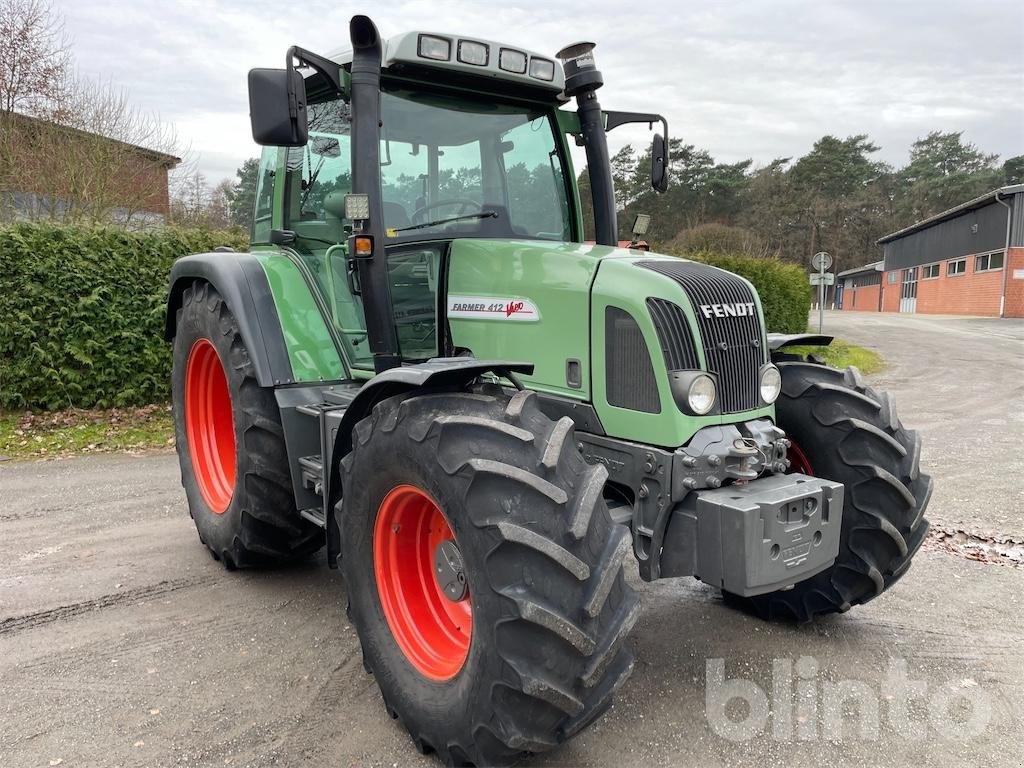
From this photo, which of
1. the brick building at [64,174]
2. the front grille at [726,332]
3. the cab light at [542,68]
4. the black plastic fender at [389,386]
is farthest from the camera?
the brick building at [64,174]

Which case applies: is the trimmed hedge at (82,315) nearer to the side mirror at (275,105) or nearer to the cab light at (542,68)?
the side mirror at (275,105)

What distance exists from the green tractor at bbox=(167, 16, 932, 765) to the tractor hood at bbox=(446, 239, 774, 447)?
0.03ft

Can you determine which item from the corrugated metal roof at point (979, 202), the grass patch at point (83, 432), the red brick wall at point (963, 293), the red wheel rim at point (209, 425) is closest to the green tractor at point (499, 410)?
the red wheel rim at point (209, 425)

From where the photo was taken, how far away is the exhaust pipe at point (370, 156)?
124 inches

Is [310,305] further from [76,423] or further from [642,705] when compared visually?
[76,423]

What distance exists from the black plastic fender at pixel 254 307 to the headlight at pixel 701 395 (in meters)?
2.00

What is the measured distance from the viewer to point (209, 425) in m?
4.82

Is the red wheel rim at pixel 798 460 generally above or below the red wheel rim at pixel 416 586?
above

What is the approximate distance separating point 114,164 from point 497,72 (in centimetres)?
994

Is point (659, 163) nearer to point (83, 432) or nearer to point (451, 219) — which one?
point (451, 219)

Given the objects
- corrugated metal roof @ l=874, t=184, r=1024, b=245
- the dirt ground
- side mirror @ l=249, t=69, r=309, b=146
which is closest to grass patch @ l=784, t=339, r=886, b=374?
the dirt ground

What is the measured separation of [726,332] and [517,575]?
1.36m

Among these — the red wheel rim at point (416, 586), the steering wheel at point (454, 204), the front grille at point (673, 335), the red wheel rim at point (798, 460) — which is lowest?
the red wheel rim at point (416, 586)

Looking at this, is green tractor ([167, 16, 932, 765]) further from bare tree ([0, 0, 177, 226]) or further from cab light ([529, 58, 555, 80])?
bare tree ([0, 0, 177, 226])
